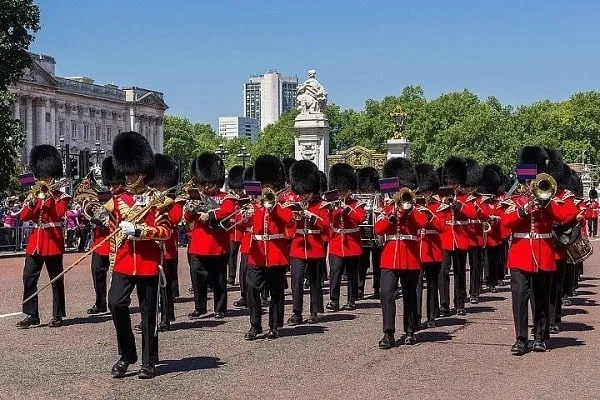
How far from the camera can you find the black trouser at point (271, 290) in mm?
9828

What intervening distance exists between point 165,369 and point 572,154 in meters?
74.3

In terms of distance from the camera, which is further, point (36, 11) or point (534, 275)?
point (36, 11)

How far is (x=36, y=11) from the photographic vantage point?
25.9 m

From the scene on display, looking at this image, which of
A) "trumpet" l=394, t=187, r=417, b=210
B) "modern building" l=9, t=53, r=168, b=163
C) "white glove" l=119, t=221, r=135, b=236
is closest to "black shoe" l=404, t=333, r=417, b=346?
"trumpet" l=394, t=187, r=417, b=210

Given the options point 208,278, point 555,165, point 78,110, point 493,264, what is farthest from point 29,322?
point 78,110

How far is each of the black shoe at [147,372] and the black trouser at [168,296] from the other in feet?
6.74

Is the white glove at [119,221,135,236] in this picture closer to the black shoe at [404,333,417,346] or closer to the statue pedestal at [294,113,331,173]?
the black shoe at [404,333,417,346]

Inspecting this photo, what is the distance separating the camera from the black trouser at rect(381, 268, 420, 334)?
30.5ft

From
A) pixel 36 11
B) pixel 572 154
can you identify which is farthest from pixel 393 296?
pixel 572 154

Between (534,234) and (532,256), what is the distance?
22 cm

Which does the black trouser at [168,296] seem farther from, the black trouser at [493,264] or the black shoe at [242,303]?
the black trouser at [493,264]

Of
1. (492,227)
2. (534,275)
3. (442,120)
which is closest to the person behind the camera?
(534,275)

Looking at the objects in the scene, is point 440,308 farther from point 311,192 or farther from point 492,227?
point 492,227

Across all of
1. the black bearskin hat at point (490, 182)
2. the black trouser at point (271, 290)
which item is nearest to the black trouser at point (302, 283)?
the black trouser at point (271, 290)
